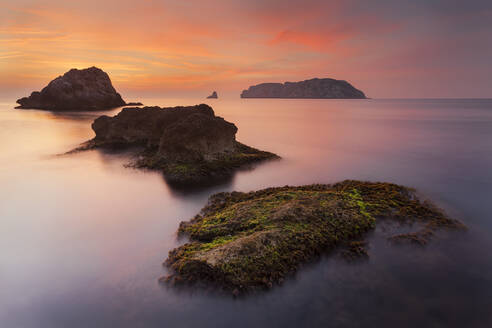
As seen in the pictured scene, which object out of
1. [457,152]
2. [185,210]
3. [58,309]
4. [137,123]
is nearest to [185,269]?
[58,309]

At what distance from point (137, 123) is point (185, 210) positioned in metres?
24.5

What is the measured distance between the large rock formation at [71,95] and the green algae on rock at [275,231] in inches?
4699

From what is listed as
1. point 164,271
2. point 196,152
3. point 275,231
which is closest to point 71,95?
point 196,152

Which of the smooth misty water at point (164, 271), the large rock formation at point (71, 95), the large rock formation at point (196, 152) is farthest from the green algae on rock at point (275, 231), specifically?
the large rock formation at point (71, 95)

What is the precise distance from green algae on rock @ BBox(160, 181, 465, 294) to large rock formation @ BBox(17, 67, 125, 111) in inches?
4699

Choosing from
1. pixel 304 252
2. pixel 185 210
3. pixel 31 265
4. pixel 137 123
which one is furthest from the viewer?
pixel 137 123

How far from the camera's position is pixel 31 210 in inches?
652

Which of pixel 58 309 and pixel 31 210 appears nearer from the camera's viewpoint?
pixel 58 309

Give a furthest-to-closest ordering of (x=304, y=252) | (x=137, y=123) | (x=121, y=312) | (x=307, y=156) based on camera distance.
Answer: (x=137, y=123) < (x=307, y=156) < (x=304, y=252) < (x=121, y=312)

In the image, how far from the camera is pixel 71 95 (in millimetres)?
→ 111562

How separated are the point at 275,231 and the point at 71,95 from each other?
127 m

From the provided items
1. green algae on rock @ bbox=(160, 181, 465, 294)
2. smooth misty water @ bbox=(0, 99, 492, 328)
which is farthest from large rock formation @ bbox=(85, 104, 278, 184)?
green algae on rock @ bbox=(160, 181, 465, 294)

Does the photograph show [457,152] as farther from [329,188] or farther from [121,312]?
[121,312]

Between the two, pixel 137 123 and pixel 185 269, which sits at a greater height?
pixel 137 123
